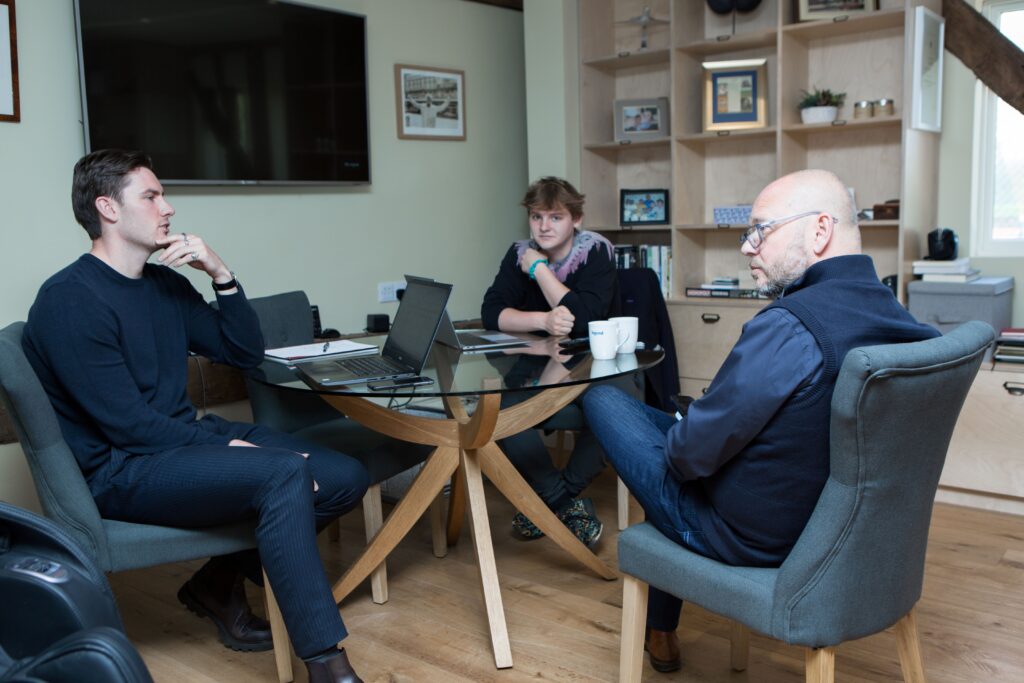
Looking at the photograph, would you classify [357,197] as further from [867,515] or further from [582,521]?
[867,515]

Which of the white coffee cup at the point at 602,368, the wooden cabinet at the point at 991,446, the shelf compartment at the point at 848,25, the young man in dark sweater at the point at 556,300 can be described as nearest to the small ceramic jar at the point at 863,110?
the shelf compartment at the point at 848,25

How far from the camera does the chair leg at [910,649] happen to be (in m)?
1.79

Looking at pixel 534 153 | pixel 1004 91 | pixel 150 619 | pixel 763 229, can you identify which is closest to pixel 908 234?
pixel 1004 91

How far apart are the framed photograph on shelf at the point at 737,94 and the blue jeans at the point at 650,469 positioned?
2.29m

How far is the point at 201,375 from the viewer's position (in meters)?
3.25

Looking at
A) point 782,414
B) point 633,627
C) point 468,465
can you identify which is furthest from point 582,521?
point 782,414

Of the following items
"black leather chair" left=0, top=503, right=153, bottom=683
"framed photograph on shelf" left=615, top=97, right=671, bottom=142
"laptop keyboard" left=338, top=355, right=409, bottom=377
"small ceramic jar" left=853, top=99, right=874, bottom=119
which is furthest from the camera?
"framed photograph on shelf" left=615, top=97, right=671, bottom=142

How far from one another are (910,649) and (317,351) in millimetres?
1739

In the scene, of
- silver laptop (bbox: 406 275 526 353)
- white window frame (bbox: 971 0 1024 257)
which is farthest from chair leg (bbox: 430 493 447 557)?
white window frame (bbox: 971 0 1024 257)

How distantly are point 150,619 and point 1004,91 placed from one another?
3.57 m

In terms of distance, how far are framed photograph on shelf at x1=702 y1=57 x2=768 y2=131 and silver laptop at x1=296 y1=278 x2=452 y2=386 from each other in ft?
6.57

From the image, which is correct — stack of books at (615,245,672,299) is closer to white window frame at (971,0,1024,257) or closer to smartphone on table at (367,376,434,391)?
white window frame at (971,0,1024,257)

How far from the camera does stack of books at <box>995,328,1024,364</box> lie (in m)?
3.32

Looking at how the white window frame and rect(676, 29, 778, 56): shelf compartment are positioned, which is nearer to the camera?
the white window frame
